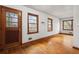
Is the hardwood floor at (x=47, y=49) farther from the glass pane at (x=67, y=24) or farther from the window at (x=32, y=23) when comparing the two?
the glass pane at (x=67, y=24)

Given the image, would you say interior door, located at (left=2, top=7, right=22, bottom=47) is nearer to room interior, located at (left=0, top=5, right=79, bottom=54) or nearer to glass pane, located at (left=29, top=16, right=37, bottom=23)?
room interior, located at (left=0, top=5, right=79, bottom=54)

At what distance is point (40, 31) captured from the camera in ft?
21.5

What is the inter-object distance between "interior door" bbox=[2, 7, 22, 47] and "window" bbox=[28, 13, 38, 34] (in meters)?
0.97

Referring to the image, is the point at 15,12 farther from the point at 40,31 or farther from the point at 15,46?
the point at 40,31

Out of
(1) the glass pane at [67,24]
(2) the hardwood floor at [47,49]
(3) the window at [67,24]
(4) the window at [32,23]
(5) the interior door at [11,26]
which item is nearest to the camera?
(2) the hardwood floor at [47,49]

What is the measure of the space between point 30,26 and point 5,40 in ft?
6.85

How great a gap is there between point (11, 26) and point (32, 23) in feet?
6.04

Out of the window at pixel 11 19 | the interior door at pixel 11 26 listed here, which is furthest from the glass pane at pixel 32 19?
the window at pixel 11 19

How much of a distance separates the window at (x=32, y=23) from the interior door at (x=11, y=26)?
975mm

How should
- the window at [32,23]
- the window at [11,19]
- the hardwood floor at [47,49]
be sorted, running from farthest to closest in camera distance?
the window at [32,23]
the window at [11,19]
the hardwood floor at [47,49]

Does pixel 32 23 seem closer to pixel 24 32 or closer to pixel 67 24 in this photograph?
pixel 24 32

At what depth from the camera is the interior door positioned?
385 centimetres

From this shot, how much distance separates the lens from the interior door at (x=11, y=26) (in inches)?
152

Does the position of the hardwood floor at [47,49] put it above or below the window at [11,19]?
below
